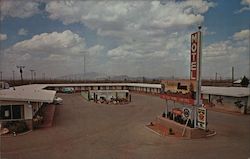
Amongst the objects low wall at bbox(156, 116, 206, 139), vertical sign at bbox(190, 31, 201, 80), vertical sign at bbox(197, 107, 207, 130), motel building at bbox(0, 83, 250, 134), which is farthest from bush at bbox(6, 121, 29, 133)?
vertical sign at bbox(190, 31, 201, 80)

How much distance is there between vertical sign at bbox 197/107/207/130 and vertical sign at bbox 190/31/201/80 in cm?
219

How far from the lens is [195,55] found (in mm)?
16766

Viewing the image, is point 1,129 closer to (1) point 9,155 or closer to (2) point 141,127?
(1) point 9,155

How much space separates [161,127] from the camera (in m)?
19.7

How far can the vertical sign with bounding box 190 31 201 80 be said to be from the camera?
1648 centimetres

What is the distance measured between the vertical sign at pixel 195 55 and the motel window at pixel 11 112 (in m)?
12.6

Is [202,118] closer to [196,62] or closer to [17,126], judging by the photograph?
[196,62]

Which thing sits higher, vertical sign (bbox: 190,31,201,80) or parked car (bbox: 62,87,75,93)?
vertical sign (bbox: 190,31,201,80)

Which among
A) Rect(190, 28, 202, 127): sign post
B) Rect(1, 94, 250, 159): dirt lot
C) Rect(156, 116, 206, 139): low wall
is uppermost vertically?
Rect(190, 28, 202, 127): sign post

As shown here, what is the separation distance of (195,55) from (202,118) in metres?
4.16

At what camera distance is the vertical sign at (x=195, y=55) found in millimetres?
16484

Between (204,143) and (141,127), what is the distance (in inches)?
234

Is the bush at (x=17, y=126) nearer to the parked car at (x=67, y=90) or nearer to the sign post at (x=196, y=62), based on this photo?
the sign post at (x=196, y=62)

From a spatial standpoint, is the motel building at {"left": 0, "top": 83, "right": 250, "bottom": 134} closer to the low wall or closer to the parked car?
the low wall
